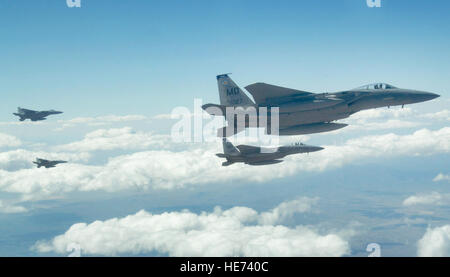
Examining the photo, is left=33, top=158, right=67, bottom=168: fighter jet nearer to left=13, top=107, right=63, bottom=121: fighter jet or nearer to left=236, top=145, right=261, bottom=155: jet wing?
left=13, top=107, right=63, bottom=121: fighter jet

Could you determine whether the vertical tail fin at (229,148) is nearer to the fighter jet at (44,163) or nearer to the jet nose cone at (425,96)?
the jet nose cone at (425,96)

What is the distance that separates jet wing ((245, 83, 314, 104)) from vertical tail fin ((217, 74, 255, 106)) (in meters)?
2.13

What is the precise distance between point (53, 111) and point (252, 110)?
3025 cm

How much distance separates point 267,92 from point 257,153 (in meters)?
12.0

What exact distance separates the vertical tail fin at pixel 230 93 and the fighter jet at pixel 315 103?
5.17 ft

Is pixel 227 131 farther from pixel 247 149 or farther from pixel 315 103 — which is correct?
pixel 247 149

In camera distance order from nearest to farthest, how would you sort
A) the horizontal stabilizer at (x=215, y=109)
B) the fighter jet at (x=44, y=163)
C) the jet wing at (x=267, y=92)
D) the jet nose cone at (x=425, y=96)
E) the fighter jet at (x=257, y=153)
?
the horizontal stabilizer at (x=215, y=109) < the jet nose cone at (x=425, y=96) < the jet wing at (x=267, y=92) < the fighter jet at (x=257, y=153) < the fighter jet at (x=44, y=163)

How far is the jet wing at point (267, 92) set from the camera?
93.2ft

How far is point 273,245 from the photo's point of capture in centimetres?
16225

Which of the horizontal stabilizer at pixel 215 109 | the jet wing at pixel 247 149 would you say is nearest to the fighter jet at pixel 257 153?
the jet wing at pixel 247 149

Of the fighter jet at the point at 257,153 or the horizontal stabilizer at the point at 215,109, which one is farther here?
the fighter jet at the point at 257,153

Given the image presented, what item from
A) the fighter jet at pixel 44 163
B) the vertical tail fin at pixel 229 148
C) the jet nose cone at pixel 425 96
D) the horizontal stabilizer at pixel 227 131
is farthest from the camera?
the fighter jet at pixel 44 163

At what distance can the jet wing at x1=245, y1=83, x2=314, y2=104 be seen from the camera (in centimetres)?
2841

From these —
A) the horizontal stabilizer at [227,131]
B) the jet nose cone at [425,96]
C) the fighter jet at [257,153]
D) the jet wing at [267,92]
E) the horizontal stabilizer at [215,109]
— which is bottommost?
the fighter jet at [257,153]
